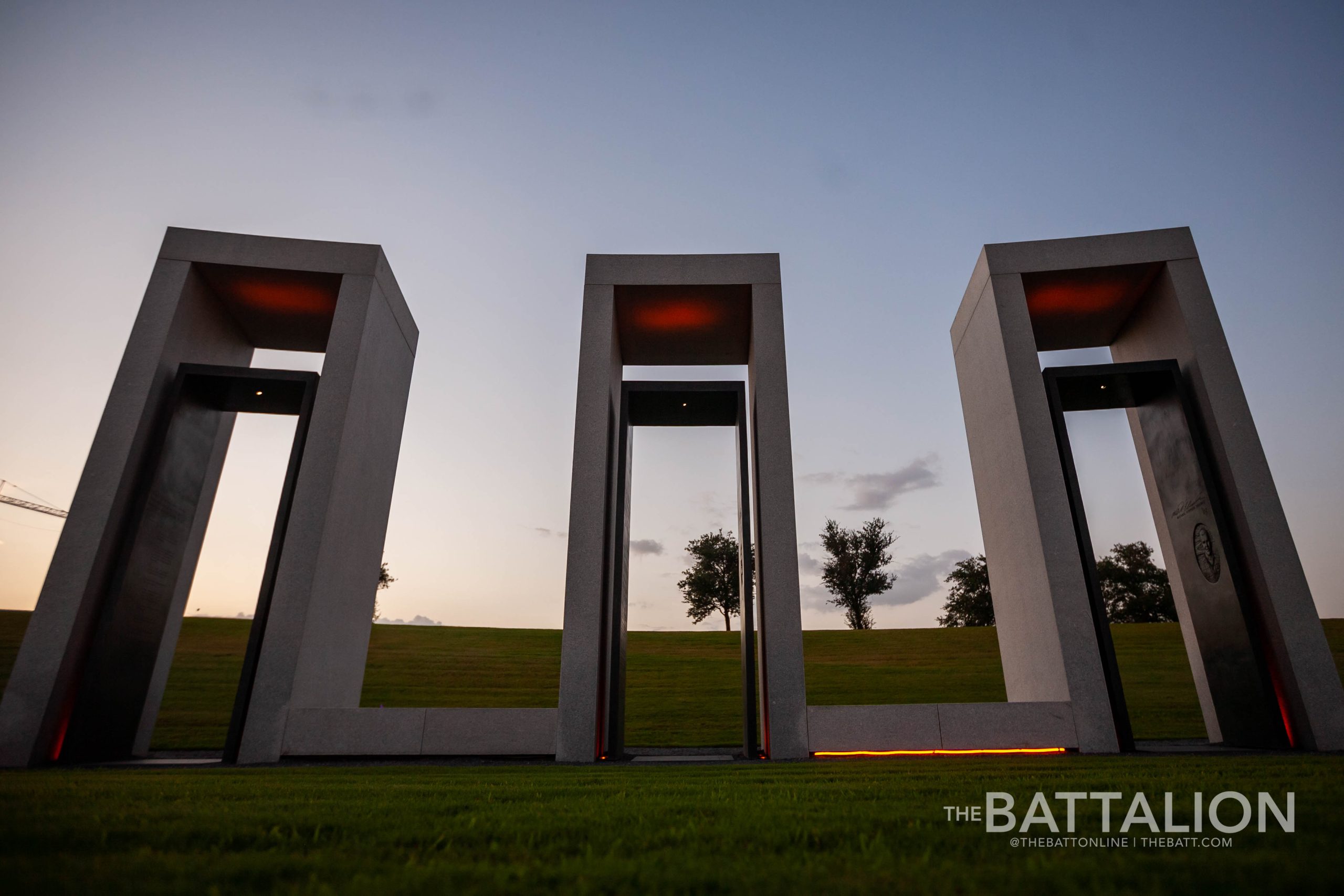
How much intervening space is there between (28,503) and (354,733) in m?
95.0

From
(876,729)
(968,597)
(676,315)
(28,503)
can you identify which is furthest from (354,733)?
(28,503)

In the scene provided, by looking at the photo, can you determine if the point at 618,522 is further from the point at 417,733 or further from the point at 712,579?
the point at 712,579

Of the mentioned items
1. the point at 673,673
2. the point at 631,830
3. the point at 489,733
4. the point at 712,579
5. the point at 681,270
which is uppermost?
the point at 681,270

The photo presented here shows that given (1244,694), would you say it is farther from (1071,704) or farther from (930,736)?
(930,736)

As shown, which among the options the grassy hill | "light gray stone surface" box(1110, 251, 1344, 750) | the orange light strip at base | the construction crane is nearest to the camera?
"light gray stone surface" box(1110, 251, 1344, 750)

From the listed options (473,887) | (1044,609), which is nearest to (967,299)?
(1044,609)

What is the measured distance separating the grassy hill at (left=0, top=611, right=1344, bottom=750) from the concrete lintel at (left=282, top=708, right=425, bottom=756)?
23.5 feet

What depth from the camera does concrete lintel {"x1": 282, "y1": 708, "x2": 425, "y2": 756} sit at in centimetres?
1020

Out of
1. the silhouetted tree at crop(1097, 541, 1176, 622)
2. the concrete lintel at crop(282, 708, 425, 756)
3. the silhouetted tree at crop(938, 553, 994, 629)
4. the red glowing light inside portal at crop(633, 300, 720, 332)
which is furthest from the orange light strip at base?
the silhouetted tree at crop(938, 553, 994, 629)

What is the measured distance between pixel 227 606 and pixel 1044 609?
86.8 ft

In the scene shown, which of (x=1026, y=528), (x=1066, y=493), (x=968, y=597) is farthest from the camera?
(x=968, y=597)

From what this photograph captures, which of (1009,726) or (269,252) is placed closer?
(1009,726)

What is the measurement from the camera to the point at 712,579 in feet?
113

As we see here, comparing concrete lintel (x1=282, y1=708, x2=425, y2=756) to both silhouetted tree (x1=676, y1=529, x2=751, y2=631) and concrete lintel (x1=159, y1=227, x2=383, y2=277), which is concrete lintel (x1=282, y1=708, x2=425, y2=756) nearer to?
concrete lintel (x1=159, y1=227, x2=383, y2=277)
